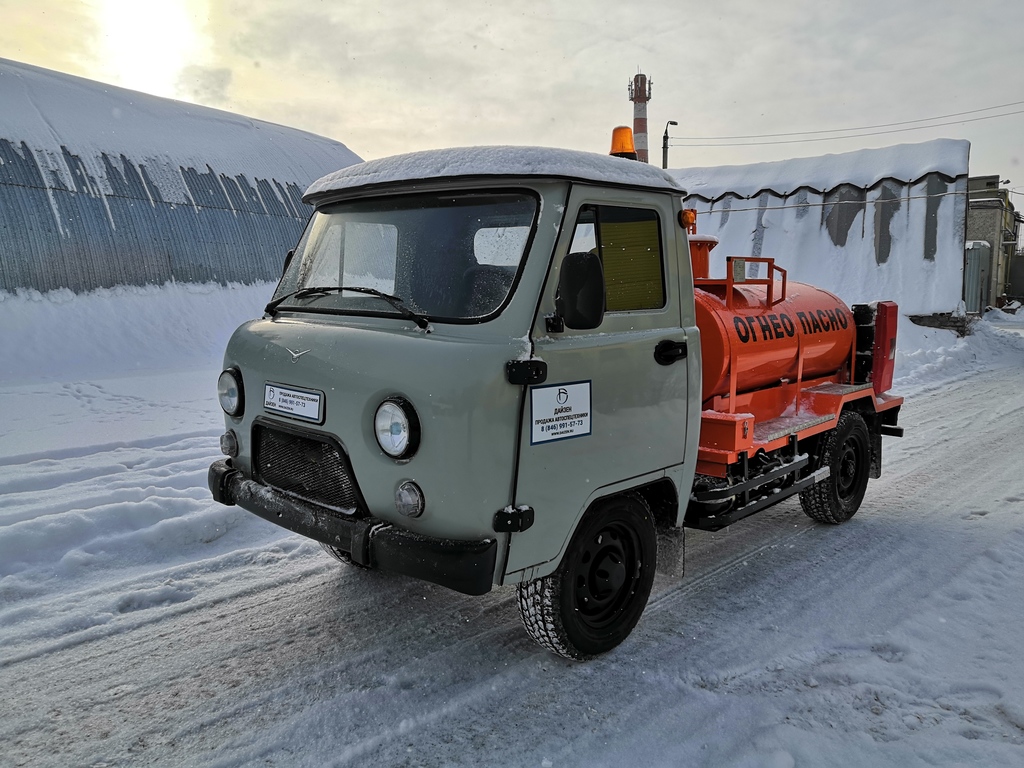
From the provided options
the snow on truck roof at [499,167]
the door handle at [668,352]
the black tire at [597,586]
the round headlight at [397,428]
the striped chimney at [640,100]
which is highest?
the striped chimney at [640,100]

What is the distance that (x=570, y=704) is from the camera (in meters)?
3.19

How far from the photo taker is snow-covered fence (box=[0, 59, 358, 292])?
44.4 ft

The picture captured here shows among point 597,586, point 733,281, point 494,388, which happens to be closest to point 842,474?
point 733,281

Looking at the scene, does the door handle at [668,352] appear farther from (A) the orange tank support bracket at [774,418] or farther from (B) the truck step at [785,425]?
(B) the truck step at [785,425]

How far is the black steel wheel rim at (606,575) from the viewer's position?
11.5 ft

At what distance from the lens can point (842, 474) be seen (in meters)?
5.71

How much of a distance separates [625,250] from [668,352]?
1.78 feet

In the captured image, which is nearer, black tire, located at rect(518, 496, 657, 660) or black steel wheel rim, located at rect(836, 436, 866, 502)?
black tire, located at rect(518, 496, 657, 660)

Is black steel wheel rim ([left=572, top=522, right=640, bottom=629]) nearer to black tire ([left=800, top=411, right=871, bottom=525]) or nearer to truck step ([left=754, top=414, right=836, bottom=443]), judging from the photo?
truck step ([left=754, top=414, right=836, bottom=443])

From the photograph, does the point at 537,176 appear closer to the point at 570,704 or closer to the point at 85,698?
the point at 570,704

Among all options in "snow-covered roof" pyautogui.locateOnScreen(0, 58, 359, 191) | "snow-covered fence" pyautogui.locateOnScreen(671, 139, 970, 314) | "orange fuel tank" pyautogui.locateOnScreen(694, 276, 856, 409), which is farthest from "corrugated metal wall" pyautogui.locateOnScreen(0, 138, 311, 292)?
"orange fuel tank" pyautogui.locateOnScreen(694, 276, 856, 409)

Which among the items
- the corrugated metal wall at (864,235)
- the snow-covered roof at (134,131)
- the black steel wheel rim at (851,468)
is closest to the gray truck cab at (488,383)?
the black steel wheel rim at (851,468)

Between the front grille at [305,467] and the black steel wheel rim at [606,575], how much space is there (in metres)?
1.12

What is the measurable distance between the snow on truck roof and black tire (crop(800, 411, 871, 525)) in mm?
2798
